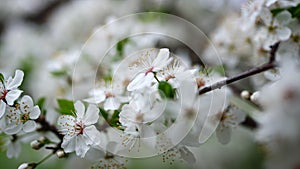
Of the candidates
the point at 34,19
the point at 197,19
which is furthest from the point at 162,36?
the point at 34,19

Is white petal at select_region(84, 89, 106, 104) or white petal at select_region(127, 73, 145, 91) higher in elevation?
white petal at select_region(127, 73, 145, 91)

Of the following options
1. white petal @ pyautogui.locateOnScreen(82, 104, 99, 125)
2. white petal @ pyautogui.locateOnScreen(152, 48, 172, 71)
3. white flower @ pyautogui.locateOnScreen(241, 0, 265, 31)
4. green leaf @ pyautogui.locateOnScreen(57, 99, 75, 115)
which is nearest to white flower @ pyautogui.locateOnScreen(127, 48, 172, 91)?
white petal @ pyautogui.locateOnScreen(152, 48, 172, 71)

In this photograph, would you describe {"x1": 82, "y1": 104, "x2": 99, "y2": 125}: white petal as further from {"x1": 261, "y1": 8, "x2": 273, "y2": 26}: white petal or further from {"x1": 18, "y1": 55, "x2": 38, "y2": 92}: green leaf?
{"x1": 18, "y1": 55, "x2": 38, "y2": 92}: green leaf

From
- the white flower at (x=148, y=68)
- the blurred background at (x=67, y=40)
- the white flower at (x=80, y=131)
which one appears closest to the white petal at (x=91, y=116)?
the white flower at (x=80, y=131)

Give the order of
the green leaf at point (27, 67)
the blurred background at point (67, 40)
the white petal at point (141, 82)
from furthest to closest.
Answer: the green leaf at point (27, 67) → the blurred background at point (67, 40) → the white petal at point (141, 82)

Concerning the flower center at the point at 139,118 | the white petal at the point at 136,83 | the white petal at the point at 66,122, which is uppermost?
the white petal at the point at 136,83

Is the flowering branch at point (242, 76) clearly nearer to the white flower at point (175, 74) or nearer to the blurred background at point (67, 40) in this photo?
the white flower at point (175, 74)

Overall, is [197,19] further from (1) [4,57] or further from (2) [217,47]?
(1) [4,57]
